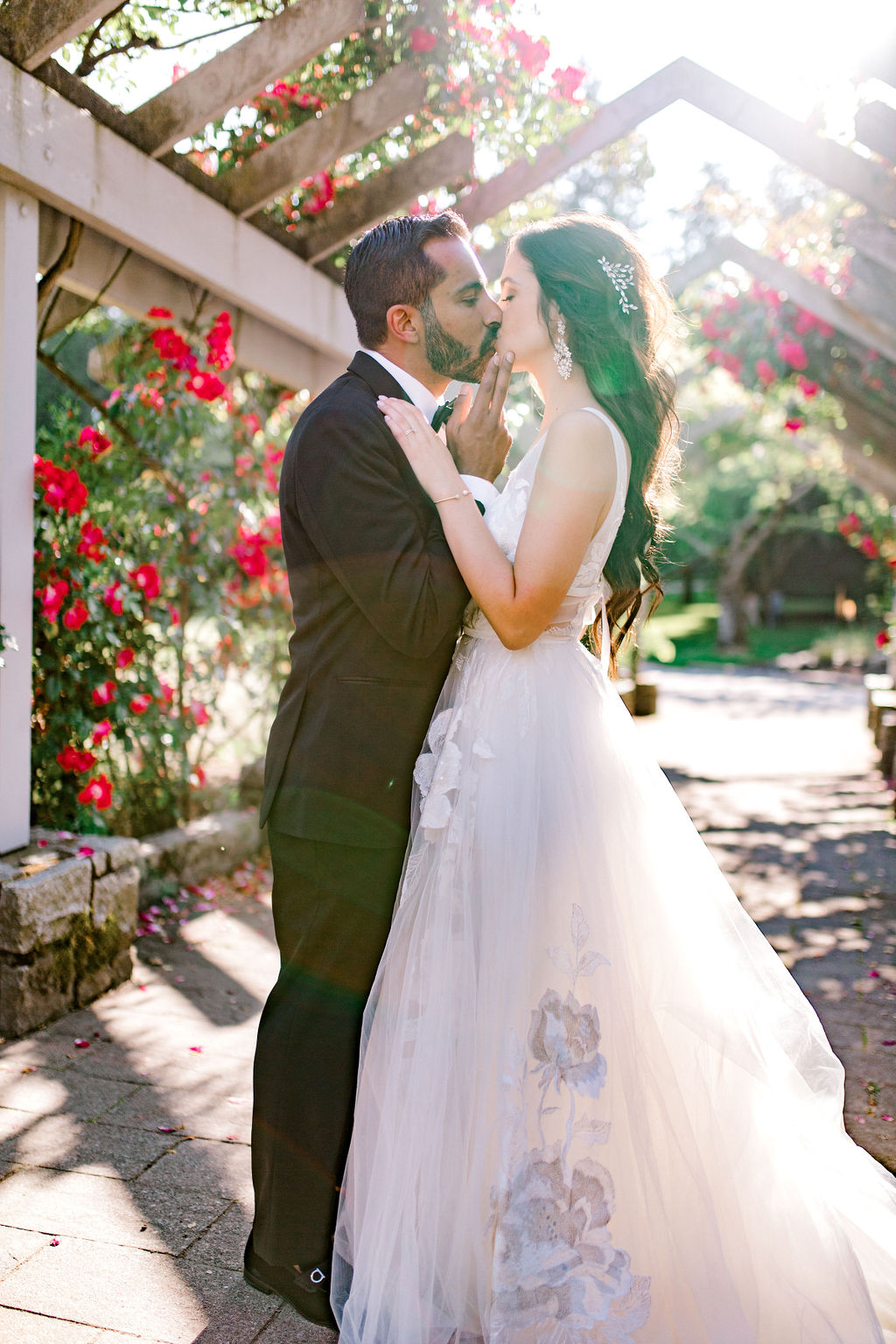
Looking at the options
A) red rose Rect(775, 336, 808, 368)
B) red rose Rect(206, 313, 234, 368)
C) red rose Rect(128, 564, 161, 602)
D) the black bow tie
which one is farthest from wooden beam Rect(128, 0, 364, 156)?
red rose Rect(775, 336, 808, 368)

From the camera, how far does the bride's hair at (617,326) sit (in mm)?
2162

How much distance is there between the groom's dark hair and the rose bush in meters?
1.88

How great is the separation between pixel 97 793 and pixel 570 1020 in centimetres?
268

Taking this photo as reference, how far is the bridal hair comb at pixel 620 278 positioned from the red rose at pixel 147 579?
2722 mm

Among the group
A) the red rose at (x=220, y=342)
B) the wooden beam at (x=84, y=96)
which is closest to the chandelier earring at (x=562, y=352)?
the wooden beam at (x=84, y=96)

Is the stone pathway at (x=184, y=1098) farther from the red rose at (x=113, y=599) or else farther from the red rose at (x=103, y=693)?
the red rose at (x=113, y=599)

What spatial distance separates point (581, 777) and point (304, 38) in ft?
9.14

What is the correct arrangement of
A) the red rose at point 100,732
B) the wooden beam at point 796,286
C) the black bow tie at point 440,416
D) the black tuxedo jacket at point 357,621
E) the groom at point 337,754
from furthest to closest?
the wooden beam at point 796,286 → the red rose at point 100,732 → the black bow tie at point 440,416 → the groom at point 337,754 → the black tuxedo jacket at point 357,621

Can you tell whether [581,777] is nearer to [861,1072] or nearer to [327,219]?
[861,1072]

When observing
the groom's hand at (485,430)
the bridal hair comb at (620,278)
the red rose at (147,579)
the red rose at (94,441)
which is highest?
the red rose at (94,441)

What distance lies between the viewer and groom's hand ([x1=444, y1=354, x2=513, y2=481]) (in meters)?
2.09

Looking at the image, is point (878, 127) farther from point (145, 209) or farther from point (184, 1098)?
point (184, 1098)

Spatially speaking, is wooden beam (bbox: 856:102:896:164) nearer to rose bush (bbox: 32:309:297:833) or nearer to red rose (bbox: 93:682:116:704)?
rose bush (bbox: 32:309:297:833)

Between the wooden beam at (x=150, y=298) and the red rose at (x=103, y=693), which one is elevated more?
the wooden beam at (x=150, y=298)
